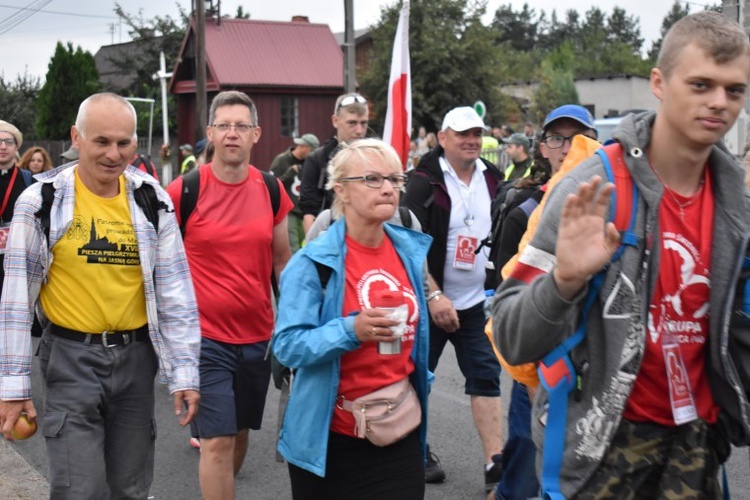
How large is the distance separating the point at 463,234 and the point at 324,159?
5.92 ft

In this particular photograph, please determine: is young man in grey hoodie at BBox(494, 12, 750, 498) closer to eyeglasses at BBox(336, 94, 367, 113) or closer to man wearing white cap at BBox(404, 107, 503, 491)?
man wearing white cap at BBox(404, 107, 503, 491)

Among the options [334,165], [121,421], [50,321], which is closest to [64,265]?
[50,321]

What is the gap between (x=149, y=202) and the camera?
14.0 ft

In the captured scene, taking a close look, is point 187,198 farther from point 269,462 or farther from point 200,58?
point 200,58

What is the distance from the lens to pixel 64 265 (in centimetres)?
405

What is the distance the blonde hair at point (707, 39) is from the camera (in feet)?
8.54

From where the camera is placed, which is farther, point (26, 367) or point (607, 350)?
point (26, 367)

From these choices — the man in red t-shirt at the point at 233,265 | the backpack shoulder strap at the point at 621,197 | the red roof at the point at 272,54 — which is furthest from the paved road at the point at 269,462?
the red roof at the point at 272,54

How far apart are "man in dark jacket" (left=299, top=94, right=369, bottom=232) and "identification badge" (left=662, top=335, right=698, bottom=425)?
474cm

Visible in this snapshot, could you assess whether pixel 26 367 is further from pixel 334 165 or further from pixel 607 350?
pixel 607 350

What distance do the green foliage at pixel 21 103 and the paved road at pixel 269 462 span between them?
46682 millimetres

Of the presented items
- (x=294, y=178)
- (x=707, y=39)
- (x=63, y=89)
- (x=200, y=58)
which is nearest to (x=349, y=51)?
(x=200, y=58)

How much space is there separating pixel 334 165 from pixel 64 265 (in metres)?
1.15

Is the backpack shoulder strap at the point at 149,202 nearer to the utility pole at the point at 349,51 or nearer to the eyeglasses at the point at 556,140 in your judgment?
the eyeglasses at the point at 556,140
